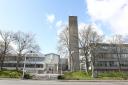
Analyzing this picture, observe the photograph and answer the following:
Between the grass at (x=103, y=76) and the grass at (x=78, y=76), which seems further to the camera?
the grass at (x=103, y=76)

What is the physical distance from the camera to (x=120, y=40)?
62469 millimetres

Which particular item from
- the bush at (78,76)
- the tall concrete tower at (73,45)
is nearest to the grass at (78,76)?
the bush at (78,76)

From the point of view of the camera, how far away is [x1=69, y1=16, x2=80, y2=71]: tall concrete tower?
6077cm

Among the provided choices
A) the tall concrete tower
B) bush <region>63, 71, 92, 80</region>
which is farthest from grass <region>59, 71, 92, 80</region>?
the tall concrete tower

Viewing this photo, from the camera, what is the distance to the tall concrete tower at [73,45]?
60.8m

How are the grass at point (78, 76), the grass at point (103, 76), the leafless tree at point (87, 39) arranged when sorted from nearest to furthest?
the grass at point (78, 76) → the grass at point (103, 76) → the leafless tree at point (87, 39)

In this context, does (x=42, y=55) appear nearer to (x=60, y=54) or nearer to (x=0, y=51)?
(x=60, y=54)

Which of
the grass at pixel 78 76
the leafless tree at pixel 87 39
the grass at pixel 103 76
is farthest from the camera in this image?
the leafless tree at pixel 87 39

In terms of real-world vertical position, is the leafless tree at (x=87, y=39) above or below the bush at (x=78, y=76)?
above

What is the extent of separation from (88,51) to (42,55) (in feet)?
47.4

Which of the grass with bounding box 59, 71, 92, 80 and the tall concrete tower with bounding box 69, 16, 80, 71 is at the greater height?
the tall concrete tower with bounding box 69, 16, 80, 71

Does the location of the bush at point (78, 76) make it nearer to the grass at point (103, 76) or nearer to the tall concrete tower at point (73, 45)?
the grass at point (103, 76)

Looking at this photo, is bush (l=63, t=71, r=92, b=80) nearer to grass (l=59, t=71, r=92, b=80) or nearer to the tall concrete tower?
grass (l=59, t=71, r=92, b=80)

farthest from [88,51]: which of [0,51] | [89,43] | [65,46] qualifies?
[0,51]
